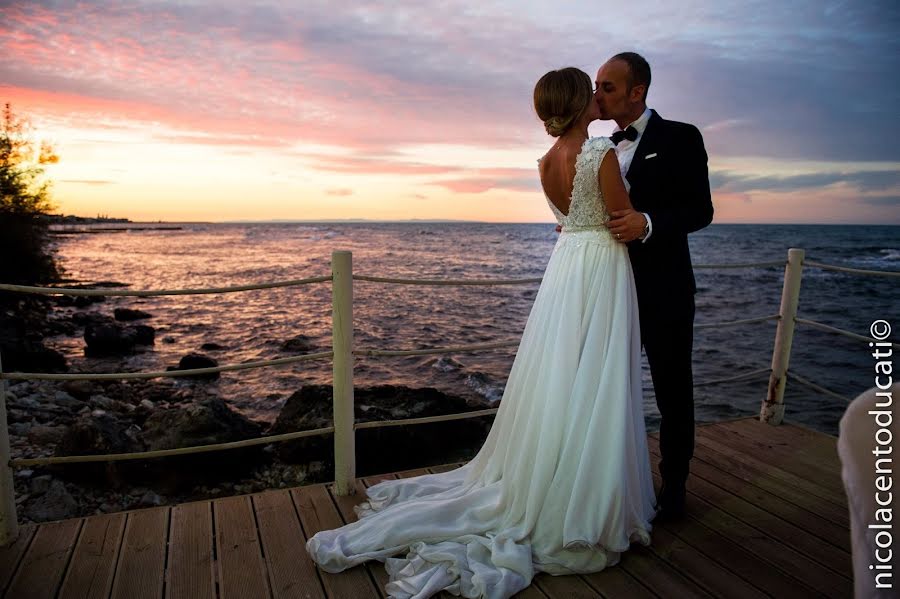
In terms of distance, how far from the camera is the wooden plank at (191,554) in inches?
81.0

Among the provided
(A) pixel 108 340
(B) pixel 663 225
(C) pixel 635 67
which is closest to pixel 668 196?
(B) pixel 663 225

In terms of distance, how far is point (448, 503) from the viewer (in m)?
2.37

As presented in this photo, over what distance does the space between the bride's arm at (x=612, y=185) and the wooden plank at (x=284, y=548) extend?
1.88 meters

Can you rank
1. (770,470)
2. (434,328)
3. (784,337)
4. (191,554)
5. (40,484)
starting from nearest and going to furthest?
(191,554) < (770,470) < (784,337) < (40,484) < (434,328)

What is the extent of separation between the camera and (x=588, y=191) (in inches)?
87.4

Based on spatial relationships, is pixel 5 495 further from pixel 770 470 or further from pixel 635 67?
pixel 770 470

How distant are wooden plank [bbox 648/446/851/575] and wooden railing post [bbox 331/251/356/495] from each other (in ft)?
5.74

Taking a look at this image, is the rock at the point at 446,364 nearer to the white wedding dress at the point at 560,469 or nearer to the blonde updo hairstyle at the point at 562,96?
the white wedding dress at the point at 560,469

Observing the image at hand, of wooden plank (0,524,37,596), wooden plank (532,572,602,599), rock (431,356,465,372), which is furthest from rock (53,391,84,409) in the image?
wooden plank (532,572,602,599)

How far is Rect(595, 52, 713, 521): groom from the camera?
7.54 ft

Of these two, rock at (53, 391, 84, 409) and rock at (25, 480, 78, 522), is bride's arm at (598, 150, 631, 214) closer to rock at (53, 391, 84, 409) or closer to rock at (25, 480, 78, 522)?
rock at (25, 480, 78, 522)

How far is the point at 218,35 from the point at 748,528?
9.67 metres

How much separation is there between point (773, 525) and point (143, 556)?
2831 mm

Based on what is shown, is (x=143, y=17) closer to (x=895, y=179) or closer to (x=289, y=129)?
(x=289, y=129)
